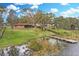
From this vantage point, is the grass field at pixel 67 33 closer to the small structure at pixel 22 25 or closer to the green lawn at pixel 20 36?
the green lawn at pixel 20 36

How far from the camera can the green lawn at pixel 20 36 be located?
5.68 ft

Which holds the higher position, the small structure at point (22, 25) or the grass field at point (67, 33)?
the small structure at point (22, 25)

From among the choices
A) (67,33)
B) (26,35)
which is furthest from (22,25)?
(67,33)

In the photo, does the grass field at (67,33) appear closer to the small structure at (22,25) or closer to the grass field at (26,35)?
the grass field at (26,35)

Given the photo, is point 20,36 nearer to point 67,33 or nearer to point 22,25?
point 22,25

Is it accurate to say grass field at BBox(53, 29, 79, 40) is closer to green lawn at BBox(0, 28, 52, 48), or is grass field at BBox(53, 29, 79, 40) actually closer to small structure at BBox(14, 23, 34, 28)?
green lawn at BBox(0, 28, 52, 48)

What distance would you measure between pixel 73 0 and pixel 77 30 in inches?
9.2

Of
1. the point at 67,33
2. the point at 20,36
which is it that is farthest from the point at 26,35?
the point at 67,33

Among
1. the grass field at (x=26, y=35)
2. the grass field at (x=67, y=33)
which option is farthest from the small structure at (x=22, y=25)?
the grass field at (x=67, y=33)

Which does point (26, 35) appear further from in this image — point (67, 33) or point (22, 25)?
point (67, 33)

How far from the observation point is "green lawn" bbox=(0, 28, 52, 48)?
173 cm

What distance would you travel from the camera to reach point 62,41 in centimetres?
174

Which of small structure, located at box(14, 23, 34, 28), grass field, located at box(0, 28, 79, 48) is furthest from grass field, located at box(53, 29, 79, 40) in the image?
small structure, located at box(14, 23, 34, 28)

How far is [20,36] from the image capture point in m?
1.74
